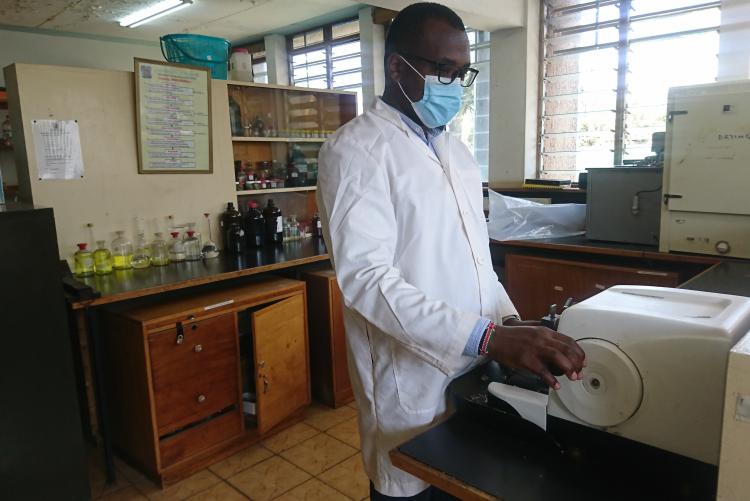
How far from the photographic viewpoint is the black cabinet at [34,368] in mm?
1657

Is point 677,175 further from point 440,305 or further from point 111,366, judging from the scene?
point 111,366

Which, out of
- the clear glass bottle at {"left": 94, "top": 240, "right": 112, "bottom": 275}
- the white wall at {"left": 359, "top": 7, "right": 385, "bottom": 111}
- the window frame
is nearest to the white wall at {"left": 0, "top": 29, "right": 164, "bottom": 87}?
the window frame

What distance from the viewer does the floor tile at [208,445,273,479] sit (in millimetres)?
2287

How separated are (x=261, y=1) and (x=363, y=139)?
4091 millimetres

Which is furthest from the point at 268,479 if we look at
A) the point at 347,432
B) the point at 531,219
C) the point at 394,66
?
the point at 531,219

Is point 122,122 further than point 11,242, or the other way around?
point 122,122

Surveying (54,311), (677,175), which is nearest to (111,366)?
(54,311)

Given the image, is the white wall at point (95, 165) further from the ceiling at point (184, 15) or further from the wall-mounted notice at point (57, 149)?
the ceiling at point (184, 15)

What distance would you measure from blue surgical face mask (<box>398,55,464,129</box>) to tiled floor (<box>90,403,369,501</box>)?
153 cm

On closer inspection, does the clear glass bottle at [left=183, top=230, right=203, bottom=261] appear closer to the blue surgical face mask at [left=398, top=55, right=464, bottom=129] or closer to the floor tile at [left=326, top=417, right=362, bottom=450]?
the floor tile at [left=326, top=417, right=362, bottom=450]

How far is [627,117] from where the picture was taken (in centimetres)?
338

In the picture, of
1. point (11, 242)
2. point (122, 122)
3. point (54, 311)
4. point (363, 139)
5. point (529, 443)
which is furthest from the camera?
point (122, 122)

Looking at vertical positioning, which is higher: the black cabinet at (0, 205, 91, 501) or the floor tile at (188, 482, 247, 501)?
the black cabinet at (0, 205, 91, 501)

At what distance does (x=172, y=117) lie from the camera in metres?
2.57
